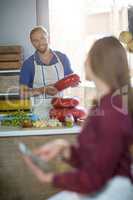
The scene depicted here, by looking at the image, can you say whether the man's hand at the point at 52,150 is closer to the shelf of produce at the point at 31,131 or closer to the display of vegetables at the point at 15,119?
the shelf of produce at the point at 31,131

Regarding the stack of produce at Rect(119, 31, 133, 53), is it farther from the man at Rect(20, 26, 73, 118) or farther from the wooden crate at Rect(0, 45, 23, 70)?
the wooden crate at Rect(0, 45, 23, 70)

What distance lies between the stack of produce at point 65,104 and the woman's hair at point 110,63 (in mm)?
548

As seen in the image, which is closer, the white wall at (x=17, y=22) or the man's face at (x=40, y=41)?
the man's face at (x=40, y=41)

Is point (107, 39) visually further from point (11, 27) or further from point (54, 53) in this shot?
point (11, 27)

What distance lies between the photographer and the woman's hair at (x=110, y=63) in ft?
1.68

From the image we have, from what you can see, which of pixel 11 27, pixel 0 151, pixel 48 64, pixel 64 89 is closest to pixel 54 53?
pixel 48 64

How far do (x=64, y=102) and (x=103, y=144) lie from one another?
26.1 inches

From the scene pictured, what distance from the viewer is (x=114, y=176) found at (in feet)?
1.61

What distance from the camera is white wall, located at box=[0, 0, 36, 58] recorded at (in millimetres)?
2072

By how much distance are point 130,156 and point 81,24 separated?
1.15 meters

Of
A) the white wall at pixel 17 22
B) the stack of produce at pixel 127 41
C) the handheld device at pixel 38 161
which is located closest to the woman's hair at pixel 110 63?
the handheld device at pixel 38 161

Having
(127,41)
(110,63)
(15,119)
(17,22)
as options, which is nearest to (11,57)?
(17,22)

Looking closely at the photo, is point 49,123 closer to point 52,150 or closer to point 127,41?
point 127,41

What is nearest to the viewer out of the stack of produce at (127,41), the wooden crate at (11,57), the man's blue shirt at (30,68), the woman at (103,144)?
the woman at (103,144)
